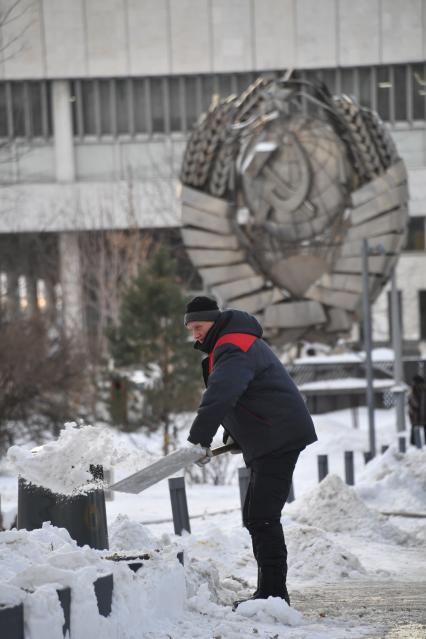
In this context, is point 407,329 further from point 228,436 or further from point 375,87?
point 228,436

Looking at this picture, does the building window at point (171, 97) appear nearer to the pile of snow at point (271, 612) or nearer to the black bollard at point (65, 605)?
the pile of snow at point (271, 612)

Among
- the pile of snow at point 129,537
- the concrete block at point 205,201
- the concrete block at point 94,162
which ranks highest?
the concrete block at point 94,162


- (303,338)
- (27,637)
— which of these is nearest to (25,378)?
(303,338)

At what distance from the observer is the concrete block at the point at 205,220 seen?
2411 centimetres

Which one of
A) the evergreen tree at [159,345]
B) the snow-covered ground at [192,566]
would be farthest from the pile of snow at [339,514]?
the evergreen tree at [159,345]

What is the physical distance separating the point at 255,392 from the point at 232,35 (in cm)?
4485

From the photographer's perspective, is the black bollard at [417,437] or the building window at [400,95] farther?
the building window at [400,95]

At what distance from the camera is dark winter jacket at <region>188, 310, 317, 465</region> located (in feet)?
20.5

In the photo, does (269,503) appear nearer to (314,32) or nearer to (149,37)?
(314,32)

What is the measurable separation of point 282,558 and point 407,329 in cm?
4722

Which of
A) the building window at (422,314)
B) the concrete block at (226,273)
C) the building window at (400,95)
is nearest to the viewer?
the concrete block at (226,273)

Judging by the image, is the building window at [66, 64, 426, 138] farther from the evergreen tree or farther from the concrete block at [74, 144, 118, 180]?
the evergreen tree

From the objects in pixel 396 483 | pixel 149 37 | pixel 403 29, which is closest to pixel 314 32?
pixel 403 29

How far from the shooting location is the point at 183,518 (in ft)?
33.6
